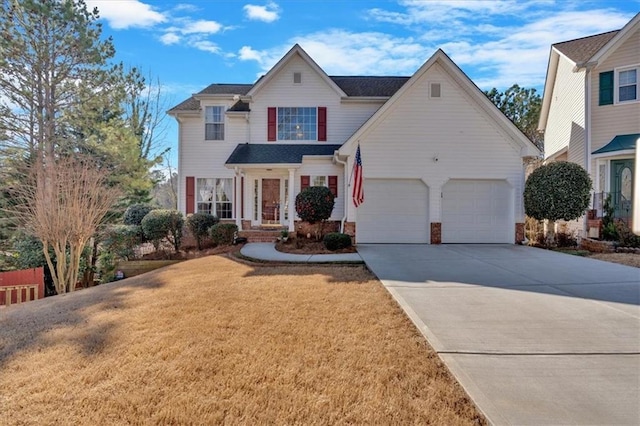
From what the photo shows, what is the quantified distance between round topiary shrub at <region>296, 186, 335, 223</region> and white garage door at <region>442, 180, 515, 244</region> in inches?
187

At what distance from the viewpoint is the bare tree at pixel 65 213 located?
369 inches

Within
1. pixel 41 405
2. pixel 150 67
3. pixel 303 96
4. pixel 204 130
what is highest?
pixel 150 67

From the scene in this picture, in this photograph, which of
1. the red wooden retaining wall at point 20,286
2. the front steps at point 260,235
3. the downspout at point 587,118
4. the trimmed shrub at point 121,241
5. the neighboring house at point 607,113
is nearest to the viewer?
the red wooden retaining wall at point 20,286

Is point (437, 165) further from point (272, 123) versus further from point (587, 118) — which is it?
point (272, 123)

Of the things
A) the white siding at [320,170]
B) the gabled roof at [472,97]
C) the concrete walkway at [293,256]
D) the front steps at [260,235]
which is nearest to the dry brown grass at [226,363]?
the concrete walkway at [293,256]

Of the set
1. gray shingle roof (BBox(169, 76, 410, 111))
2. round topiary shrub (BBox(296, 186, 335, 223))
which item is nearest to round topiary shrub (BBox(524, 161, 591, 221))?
round topiary shrub (BBox(296, 186, 335, 223))

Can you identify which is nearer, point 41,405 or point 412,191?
point 41,405

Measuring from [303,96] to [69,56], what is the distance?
401 inches

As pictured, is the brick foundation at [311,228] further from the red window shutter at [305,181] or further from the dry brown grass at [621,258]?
the dry brown grass at [621,258]

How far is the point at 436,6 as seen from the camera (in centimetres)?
1014

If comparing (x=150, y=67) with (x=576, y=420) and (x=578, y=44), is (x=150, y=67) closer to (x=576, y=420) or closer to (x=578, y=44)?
(x=578, y=44)

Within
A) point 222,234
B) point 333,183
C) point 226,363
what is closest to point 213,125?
point 222,234

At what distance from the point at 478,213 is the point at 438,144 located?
3105mm

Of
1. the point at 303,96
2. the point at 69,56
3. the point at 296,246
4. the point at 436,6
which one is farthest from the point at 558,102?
the point at 69,56
